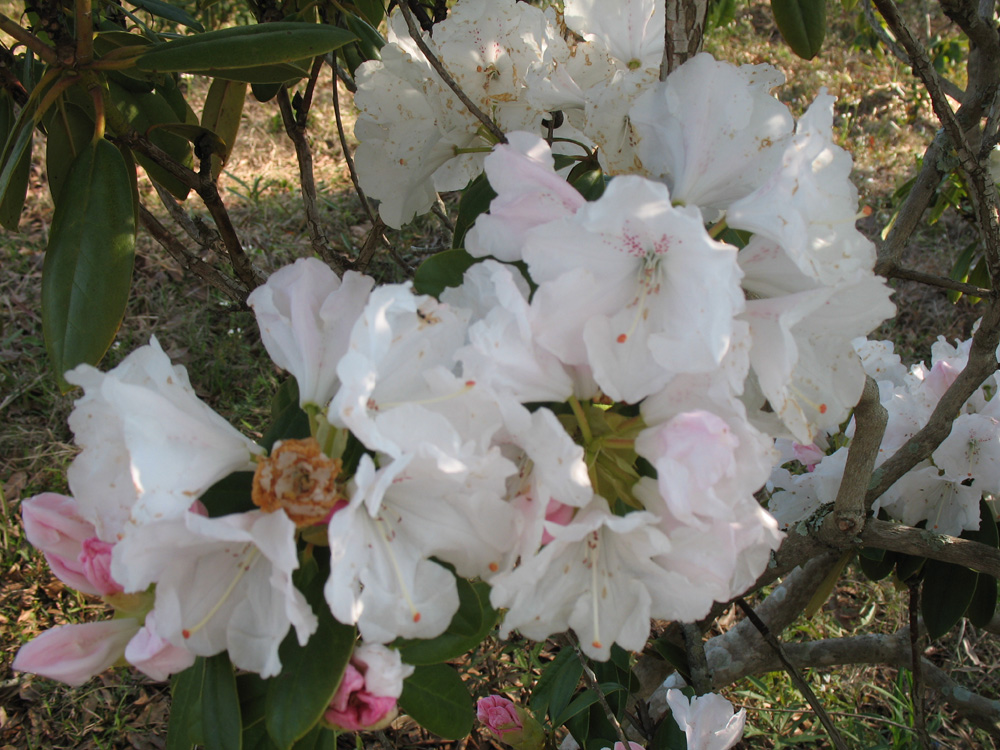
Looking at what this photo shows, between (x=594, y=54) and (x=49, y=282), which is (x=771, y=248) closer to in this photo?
(x=594, y=54)

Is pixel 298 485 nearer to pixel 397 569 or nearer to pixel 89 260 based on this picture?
pixel 397 569

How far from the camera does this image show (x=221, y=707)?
2.88ft

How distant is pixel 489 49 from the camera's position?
1206 mm

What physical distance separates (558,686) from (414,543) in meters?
0.80

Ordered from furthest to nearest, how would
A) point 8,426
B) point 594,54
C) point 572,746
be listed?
point 8,426
point 572,746
point 594,54

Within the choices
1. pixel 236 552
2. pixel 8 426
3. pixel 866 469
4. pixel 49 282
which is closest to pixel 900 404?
pixel 866 469

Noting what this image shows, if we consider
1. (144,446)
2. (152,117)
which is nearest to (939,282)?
(144,446)

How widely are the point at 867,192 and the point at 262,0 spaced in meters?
3.65

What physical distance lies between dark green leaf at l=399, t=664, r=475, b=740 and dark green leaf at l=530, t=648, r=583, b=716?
0.39m

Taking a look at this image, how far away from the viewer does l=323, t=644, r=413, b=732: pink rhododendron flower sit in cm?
78

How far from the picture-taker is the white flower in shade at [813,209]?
74cm

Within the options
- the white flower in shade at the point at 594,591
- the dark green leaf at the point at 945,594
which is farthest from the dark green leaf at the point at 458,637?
the dark green leaf at the point at 945,594

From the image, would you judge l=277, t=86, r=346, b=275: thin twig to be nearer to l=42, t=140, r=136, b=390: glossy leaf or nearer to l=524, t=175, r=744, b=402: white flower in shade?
l=42, t=140, r=136, b=390: glossy leaf

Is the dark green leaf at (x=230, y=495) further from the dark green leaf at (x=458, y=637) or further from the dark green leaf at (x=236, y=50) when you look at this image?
the dark green leaf at (x=236, y=50)
